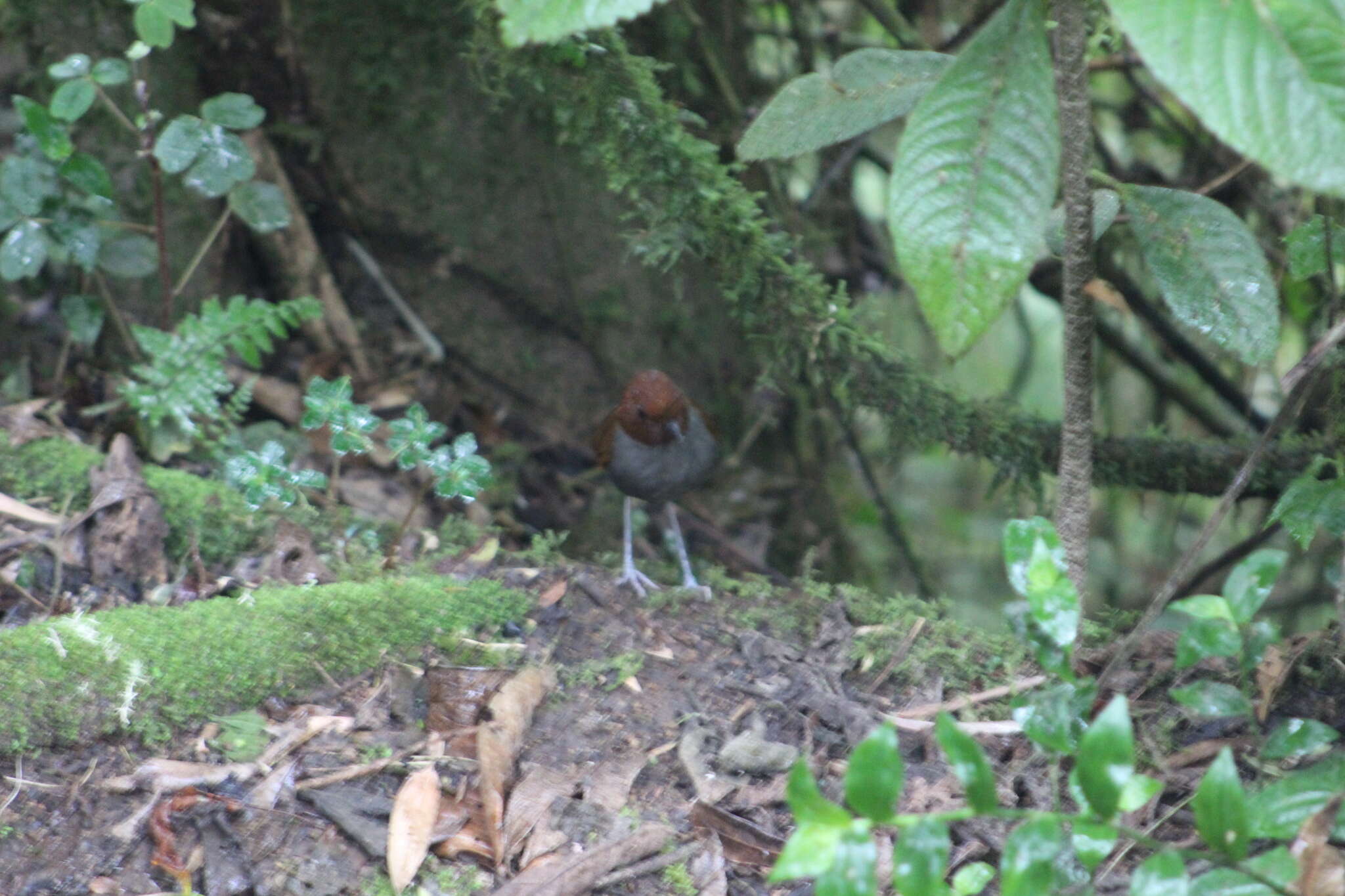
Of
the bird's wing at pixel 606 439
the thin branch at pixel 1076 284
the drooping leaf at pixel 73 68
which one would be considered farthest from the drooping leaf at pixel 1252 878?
the drooping leaf at pixel 73 68

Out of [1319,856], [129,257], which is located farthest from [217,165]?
[1319,856]

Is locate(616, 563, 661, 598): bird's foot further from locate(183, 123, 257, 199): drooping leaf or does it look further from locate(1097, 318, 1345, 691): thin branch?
Result: locate(183, 123, 257, 199): drooping leaf

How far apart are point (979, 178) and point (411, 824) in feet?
4.81

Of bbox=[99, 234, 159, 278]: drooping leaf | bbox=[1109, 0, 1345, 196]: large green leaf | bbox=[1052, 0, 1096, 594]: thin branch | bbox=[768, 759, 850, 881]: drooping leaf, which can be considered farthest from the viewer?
bbox=[99, 234, 159, 278]: drooping leaf

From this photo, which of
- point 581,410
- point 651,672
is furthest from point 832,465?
point 651,672

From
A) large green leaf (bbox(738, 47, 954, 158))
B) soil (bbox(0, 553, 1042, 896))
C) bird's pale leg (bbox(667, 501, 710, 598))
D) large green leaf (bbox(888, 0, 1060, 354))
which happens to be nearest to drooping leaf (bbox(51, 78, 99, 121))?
soil (bbox(0, 553, 1042, 896))

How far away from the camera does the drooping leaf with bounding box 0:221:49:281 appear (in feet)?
9.94

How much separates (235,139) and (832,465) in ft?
10.3

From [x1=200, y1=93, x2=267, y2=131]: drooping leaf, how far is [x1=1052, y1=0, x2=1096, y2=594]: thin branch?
82.7 inches

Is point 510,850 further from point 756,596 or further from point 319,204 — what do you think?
point 319,204

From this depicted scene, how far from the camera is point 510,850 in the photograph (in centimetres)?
207

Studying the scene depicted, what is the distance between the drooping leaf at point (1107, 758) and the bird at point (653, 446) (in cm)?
222

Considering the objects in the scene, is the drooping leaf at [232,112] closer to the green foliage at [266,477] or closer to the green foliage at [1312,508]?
the green foliage at [266,477]

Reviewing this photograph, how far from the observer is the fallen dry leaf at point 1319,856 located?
1.71m
